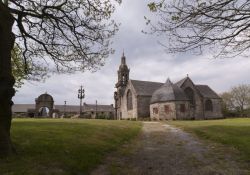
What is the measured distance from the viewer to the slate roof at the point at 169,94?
173 feet

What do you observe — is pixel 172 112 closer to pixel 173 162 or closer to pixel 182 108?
pixel 182 108

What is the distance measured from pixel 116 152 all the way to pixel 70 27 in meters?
6.11

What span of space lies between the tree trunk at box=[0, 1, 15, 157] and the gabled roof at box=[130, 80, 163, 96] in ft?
163

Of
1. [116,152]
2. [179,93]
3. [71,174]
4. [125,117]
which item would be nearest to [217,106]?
[179,93]

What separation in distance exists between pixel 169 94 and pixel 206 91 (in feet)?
50.7

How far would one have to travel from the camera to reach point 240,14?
8.75 meters

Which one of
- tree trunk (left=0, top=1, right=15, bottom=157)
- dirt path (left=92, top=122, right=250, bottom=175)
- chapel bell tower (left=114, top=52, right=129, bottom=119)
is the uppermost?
chapel bell tower (left=114, top=52, right=129, bottom=119)

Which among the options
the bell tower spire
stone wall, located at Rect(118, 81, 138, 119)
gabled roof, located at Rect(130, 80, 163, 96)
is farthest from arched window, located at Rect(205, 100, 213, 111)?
the bell tower spire

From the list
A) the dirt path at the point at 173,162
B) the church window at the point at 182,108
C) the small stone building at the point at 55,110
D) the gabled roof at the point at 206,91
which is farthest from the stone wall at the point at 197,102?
the dirt path at the point at 173,162

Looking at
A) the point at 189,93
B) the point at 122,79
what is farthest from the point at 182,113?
the point at 122,79

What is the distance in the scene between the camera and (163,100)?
176 ft

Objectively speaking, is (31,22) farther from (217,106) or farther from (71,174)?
(217,106)

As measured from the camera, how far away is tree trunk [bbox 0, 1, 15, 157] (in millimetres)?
8898

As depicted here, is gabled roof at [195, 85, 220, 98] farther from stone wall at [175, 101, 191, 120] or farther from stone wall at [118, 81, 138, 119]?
stone wall at [118, 81, 138, 119]
